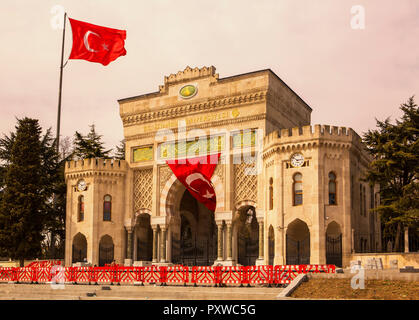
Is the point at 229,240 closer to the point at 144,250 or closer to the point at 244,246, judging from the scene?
the point at 244,246

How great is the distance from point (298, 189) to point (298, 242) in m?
2.92

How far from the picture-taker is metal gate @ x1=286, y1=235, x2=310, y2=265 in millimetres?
31641

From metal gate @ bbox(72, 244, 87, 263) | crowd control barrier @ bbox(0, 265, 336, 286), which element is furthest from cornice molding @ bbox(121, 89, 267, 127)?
crowd control barrier @ bbox(0, 265, 336, 286)

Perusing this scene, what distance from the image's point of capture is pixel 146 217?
132 feet

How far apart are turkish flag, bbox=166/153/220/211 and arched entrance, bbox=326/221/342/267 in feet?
28.0

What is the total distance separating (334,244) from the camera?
1228 inches

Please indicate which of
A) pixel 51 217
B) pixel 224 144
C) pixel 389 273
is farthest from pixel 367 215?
pixel 51 217

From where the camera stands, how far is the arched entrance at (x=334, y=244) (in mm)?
30864

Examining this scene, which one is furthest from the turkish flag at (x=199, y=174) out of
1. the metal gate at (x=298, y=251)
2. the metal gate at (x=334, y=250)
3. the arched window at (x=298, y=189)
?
the metal gate at (x=334, y=250)

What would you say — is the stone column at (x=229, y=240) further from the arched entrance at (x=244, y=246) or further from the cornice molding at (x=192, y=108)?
the cornice molding at (x=192, y=108)

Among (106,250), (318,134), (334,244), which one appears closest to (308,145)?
(318,134)

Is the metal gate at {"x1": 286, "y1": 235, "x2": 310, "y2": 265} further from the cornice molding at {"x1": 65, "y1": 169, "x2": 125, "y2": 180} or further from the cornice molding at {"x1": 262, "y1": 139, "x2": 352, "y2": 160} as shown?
the cornice molding at {"x1": 65, "y1": 169, "x2": 125, "y2": 180}

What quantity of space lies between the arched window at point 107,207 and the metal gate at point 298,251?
44.9ft
